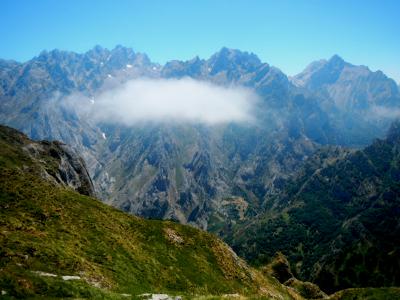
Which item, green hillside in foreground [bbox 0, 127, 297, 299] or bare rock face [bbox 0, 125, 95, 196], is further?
bare rock face [bbox 0, 125, 95, 196]

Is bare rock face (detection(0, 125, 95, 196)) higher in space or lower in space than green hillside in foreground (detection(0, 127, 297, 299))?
higher

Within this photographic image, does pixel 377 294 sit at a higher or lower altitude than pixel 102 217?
lower

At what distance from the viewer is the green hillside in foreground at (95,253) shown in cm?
3478

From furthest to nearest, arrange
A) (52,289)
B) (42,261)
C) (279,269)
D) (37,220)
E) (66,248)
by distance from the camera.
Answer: (279,269)
(37,220)
(66,248)
(42,261)
(52,289)

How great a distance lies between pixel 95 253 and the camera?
49.3 meters

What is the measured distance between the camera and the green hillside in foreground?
3478 cm

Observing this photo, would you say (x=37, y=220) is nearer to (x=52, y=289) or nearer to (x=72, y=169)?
(x=52, y=289)

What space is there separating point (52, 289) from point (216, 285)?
32.4m

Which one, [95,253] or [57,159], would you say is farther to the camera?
[57,159]

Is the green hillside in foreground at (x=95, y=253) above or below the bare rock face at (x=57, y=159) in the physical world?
below

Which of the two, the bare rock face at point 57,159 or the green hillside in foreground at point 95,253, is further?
the bare rock face at point 57,159

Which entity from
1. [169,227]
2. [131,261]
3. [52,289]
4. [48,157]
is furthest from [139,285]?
[48,157]

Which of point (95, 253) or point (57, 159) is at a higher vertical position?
point (57, 159)

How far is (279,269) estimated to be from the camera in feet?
484
